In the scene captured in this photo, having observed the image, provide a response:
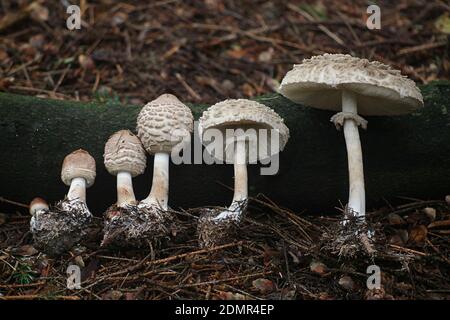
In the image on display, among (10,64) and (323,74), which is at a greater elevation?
(10,64)

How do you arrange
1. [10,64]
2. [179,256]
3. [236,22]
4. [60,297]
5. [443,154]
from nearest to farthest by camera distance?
[60,297]
[179,256]
[443,154]
[10,64]
[236,22]

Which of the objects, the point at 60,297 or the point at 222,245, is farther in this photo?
the point at 222,245

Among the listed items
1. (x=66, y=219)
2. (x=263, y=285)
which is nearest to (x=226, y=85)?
(x=66, y=219)

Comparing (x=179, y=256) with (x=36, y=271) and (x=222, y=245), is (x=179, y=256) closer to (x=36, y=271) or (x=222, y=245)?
(x=222, y=245)

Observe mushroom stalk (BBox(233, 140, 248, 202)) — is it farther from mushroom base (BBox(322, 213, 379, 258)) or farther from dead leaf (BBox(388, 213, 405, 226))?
dead leaf (BBox(388, 213, 405, 226))

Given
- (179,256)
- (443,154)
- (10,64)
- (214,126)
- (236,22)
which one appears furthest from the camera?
(236,22)

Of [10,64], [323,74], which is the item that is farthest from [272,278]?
[10,64]

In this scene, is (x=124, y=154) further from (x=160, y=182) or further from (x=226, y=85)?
(x=226, y=85)

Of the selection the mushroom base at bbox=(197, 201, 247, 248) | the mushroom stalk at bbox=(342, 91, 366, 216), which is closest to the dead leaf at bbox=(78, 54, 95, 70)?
the mushroom base at bbox=(197, 201, 247, 248)

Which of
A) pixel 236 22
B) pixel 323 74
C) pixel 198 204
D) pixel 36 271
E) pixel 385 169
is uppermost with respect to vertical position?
pixel 236 22
